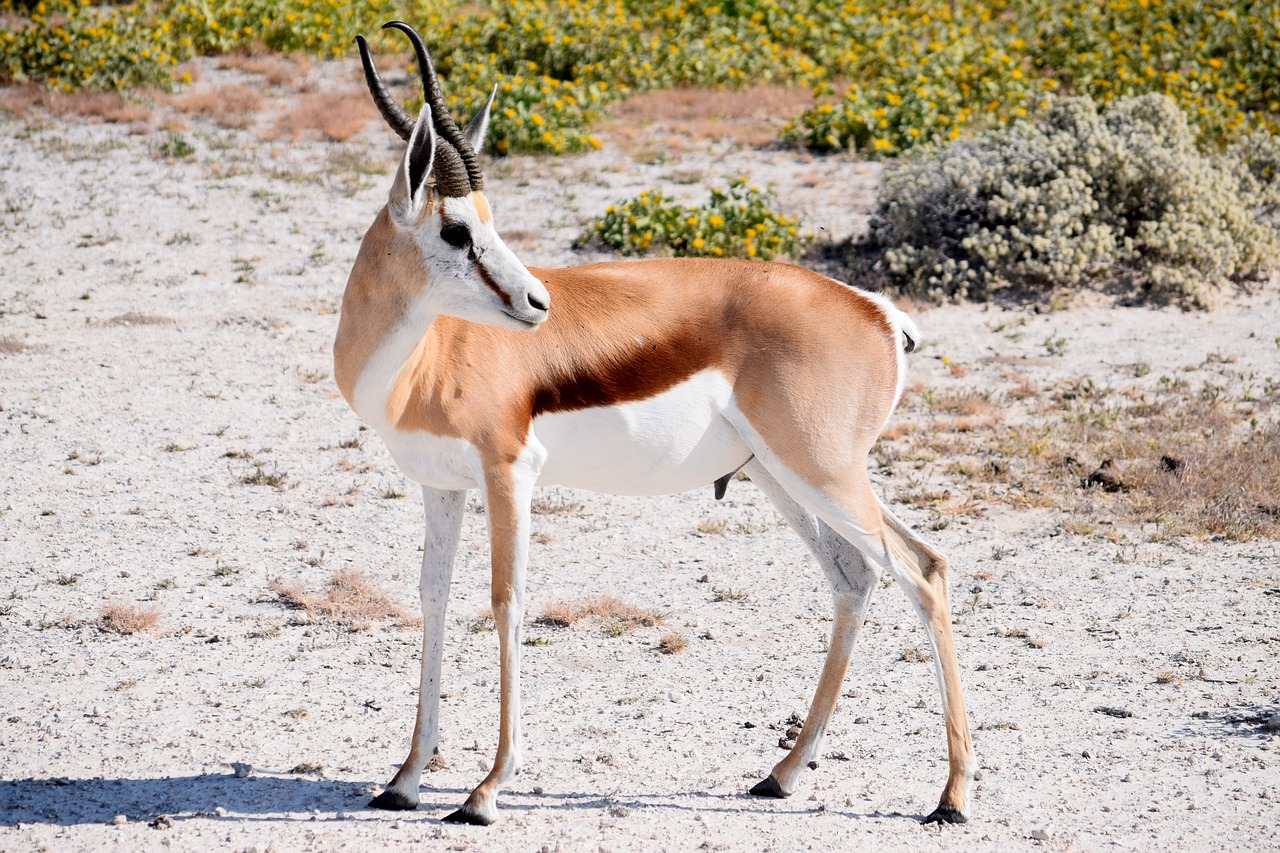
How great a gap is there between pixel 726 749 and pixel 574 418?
65.7 inches

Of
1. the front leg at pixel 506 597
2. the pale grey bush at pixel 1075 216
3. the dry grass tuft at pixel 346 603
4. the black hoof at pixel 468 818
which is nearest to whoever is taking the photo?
the front leg at pixel 506 597

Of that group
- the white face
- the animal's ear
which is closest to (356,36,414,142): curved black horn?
the animal's ear

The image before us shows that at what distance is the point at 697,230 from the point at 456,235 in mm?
7542

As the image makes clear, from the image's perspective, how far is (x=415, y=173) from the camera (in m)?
4.41

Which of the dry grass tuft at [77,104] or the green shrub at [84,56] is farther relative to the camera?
the green shrub at [84,56]

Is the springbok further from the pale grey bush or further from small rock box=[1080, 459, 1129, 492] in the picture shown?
the pale grey bush

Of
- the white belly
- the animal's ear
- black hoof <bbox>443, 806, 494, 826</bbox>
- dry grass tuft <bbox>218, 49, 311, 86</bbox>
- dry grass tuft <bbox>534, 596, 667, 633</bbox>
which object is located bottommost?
dry grass tuft <bbox>534, 596, 667, 633</bbox>

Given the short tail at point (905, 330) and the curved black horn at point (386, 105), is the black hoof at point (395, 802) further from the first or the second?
the short tail at point (905, 330)

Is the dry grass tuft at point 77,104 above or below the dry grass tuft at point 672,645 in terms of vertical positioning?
above

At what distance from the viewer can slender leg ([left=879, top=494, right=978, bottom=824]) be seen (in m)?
4.93

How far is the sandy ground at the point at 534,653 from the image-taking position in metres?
4.99

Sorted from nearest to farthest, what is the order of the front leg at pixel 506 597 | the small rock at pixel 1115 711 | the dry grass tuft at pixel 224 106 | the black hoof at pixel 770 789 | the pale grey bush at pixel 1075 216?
1. the front leg at pixel 506 597
2. the black hoof at pixel 770 789
3. the small rock at pixel 1115 711
4. the pale grey bush at pixel 1075 216
5. the dry grass tuft at pixel 224 106

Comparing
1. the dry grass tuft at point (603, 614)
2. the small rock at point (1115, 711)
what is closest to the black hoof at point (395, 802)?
the dry grass tuft at point (603, 614)

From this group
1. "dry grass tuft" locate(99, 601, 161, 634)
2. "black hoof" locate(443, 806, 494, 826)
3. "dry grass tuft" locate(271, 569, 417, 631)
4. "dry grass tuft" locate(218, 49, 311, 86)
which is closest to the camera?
"black hoof" locate(443, 806, 494, 826)
